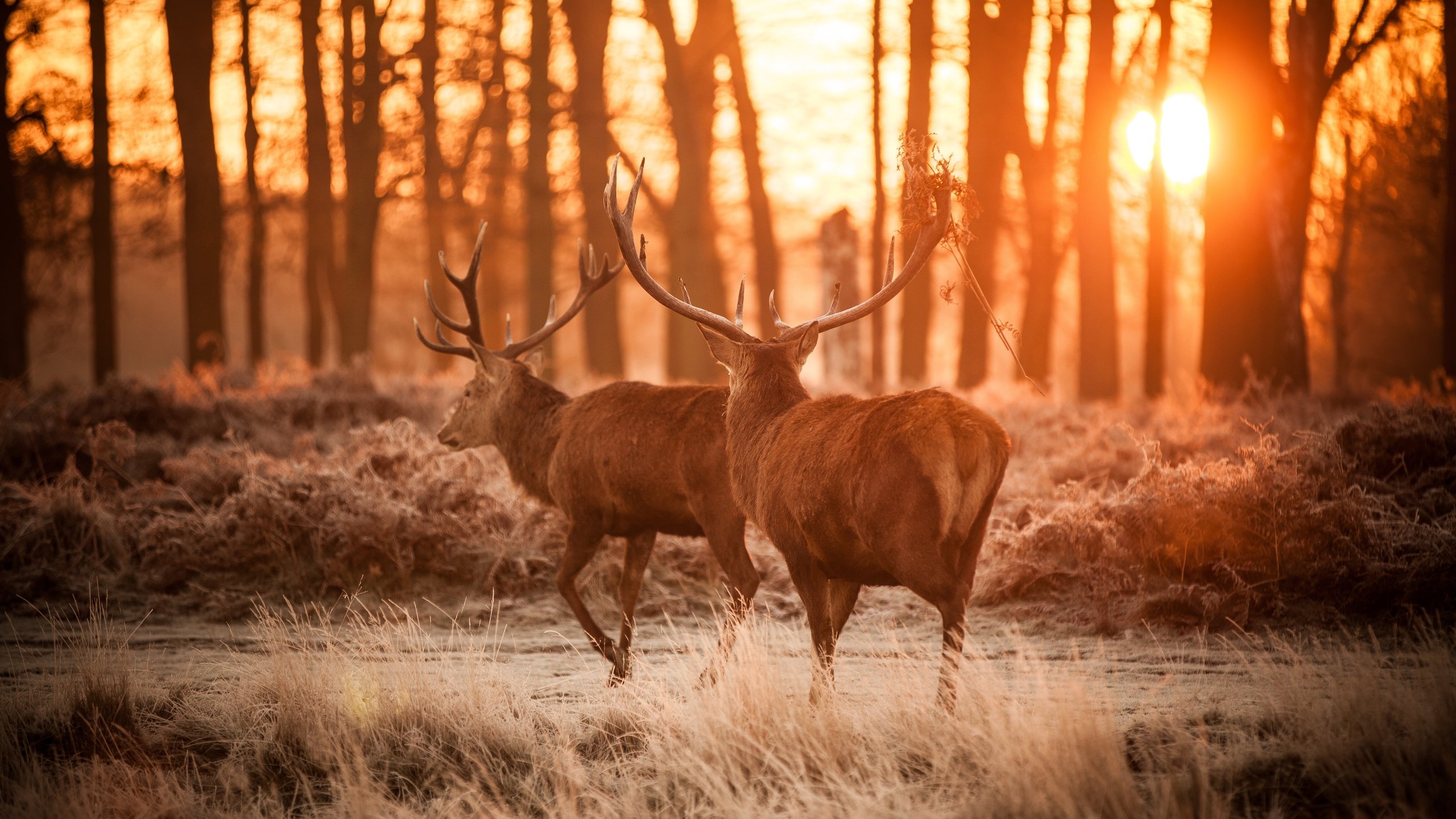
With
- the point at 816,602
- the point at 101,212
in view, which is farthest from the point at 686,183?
the point at 816,602

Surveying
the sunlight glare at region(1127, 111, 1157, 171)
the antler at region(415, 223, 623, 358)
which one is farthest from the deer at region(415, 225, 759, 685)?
the sunlight glare at region(1127, 111, 1157, 171)

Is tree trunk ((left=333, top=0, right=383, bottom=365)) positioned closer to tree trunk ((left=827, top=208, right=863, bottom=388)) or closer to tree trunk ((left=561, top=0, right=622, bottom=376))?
tree trunk ((left=561, top=0, right=622, bottom=376))

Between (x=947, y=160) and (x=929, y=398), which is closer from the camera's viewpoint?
(x=929, y=398)

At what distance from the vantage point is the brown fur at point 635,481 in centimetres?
594

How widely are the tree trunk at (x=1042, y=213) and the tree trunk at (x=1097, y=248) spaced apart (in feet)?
5.23

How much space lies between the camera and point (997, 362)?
40875mm

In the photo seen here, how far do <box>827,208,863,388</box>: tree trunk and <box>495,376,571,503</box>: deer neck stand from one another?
872 cm

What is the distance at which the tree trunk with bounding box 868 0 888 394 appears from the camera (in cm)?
1986

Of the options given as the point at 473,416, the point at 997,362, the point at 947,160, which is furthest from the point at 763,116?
the point at 997,362

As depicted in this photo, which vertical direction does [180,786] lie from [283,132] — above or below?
below

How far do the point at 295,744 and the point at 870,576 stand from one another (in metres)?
2.58

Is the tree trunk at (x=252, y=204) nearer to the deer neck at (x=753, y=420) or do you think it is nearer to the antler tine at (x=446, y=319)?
the antler tine at (x=446, y=319)

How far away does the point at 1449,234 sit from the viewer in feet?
48.0

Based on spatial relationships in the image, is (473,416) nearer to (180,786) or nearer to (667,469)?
(667,469)
